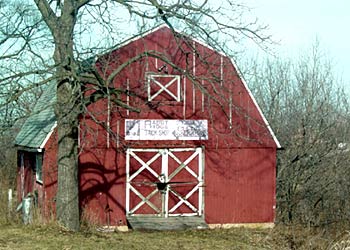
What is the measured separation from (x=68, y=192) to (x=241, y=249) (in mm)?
5176

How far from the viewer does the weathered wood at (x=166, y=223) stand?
65.1 feet

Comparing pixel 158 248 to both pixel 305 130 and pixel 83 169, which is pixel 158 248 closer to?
pixel 83 169

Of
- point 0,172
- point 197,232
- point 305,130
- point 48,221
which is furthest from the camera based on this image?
point 0,172

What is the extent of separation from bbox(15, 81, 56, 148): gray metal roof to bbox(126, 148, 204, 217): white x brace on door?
2.68 metres

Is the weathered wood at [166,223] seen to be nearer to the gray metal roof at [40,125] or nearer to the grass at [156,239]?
the grass at [156,239]

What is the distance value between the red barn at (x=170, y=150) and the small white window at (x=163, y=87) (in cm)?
3

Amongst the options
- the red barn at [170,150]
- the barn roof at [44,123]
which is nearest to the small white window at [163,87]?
the red barn at [170,150]

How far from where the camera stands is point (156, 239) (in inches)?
681

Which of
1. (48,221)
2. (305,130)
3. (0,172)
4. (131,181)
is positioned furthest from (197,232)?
(0,172)

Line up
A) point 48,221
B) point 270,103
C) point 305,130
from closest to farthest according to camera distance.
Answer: point 48,221
point 305,130
point 270,103

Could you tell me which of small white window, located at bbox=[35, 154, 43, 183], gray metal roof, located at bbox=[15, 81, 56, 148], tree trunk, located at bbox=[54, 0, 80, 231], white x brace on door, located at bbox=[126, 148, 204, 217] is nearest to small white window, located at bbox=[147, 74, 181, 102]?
white x brace on door, located at bbox=[126, 148, 204, 217]

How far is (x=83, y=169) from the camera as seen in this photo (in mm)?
20516

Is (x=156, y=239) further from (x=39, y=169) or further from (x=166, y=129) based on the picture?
(x=39, y=169)

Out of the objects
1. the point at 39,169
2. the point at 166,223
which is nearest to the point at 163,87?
the point at 166,223
